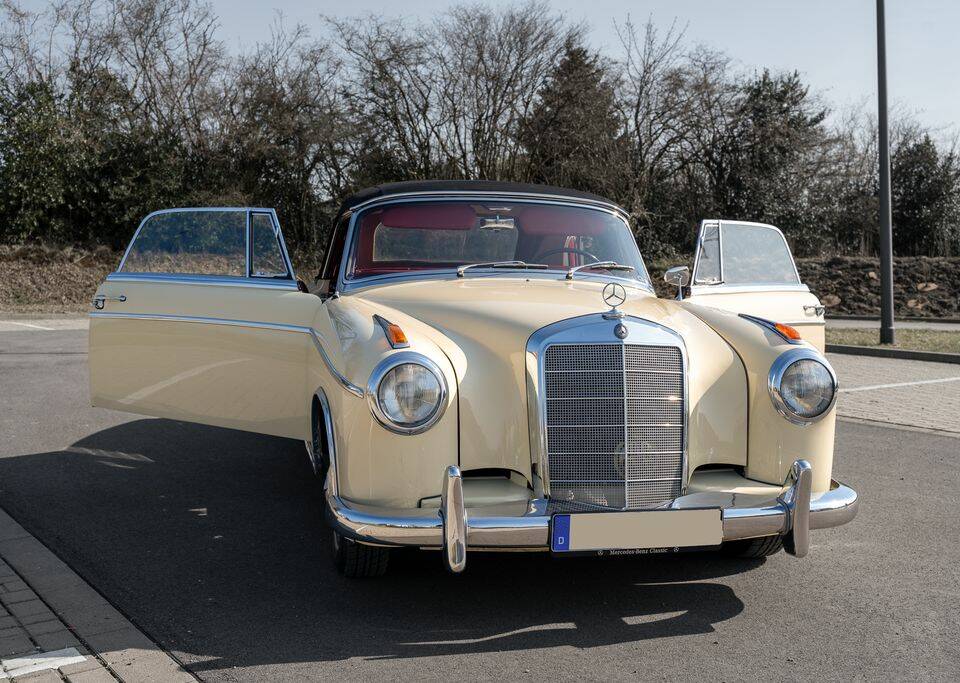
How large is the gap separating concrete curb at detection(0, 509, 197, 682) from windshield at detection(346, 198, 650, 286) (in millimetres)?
2001

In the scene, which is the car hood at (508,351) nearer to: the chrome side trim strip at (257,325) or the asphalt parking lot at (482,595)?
the chrome side trim strip at (257,325)

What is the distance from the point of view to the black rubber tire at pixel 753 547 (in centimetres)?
427

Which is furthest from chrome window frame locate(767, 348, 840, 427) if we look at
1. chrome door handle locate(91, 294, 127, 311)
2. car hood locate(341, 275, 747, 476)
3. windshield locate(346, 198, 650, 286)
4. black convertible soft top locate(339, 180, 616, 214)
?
chrome door handle locate(91, 294, 127, 311)

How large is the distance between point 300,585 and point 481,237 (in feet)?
6.80

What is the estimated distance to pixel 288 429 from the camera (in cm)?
476

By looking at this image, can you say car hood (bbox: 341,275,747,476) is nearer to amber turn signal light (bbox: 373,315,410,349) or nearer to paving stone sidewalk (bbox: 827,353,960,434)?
amber turn signal light (bbox: 373,315,410,349)

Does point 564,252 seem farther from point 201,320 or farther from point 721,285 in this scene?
point 201,320

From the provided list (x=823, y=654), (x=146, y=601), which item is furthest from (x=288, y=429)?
(x=823, y=654)

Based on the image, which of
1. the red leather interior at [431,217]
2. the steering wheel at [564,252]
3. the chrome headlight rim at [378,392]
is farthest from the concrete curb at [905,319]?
the chrome headlight rim at [378,392]

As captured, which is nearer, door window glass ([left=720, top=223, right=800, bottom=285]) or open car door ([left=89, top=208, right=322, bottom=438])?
open car door ([left=89, top=208, right=322, bottom=438])

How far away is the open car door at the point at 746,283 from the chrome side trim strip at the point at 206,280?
2.37m

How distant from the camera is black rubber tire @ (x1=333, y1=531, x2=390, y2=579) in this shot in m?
3.94

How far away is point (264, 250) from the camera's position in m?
5.18

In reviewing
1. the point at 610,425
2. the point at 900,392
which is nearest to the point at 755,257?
the point at 610,425
